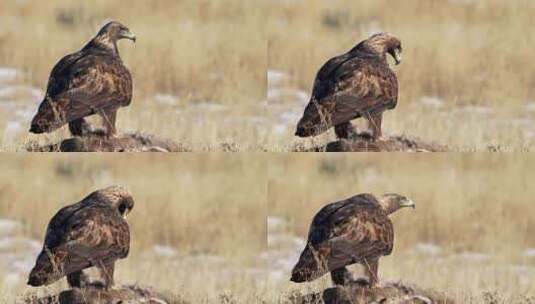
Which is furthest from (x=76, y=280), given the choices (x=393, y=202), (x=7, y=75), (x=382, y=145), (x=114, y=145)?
(x=382, y=145)

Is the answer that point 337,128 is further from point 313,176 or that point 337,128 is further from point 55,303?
point 55,303

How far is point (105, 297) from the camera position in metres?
27.7

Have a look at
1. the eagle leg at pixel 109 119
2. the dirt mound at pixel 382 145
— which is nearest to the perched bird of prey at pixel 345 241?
the dirt mound at pixel 382 145

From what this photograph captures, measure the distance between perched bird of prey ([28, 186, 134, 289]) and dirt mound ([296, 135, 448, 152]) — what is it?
2994 mm

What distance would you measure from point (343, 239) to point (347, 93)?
2.15 meters

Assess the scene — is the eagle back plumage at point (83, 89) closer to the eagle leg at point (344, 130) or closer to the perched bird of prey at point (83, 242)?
→ the perched bird of prey at point (83, 242)

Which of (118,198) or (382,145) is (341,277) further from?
(118,198)

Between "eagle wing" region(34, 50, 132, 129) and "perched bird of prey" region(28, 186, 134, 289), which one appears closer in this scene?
"perched bird of prey" region(28, 186, 134, 289)

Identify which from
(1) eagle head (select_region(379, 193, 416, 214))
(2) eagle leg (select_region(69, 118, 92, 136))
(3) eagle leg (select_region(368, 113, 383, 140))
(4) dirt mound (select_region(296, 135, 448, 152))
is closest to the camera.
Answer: (1) eagle head (select_region(379, 193, 416, 214))

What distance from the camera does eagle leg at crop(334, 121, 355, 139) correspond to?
28781 millimetres

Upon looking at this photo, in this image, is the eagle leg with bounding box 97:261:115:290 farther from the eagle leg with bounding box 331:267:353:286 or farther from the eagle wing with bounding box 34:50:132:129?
the eagle leg with bounding box 331:267:353:286

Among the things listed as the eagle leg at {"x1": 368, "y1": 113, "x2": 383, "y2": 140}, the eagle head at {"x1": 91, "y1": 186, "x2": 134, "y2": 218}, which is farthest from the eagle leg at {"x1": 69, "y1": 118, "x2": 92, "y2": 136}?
the eagle leg at {"x1": 368, "y1": 113, "x2": 383, "y2": 140}

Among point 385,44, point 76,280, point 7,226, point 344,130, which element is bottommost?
point 76,280

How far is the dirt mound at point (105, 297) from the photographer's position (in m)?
27.5
